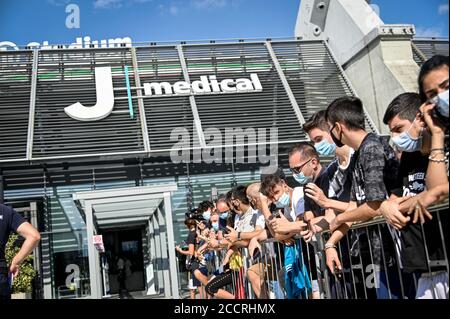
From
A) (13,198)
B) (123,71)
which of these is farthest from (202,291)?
(123,71)

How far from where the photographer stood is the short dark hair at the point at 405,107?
6.22 feet

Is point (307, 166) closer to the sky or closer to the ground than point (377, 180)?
closer to the sky

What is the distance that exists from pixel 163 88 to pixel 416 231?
9.10 m

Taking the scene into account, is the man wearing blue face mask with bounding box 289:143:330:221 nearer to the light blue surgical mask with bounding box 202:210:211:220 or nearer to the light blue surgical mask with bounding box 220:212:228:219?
the light blue surgical mask with bounding box 220:212:228:219

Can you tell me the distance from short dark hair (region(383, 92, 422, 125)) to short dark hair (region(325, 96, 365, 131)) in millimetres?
165

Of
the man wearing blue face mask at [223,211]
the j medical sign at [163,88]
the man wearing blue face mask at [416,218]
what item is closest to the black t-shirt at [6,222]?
the man wearing blue face mask at [416,218]

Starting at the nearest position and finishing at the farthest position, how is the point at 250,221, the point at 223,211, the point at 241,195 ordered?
1. the point at 250,221
2. the point at 241,195
3. the point at 223,211

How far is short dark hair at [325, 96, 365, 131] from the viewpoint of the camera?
2.12 m

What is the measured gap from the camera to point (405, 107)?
192 cm

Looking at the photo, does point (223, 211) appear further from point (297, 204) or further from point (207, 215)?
point (297, 204)

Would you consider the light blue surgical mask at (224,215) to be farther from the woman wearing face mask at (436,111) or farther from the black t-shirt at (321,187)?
the woman wearing face mask at (436,111)

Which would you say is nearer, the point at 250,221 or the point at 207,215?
the point at 250,221

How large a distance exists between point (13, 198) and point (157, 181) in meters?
2.85

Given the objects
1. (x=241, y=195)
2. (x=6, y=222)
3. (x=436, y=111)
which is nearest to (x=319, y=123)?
(x=436, y=111)
